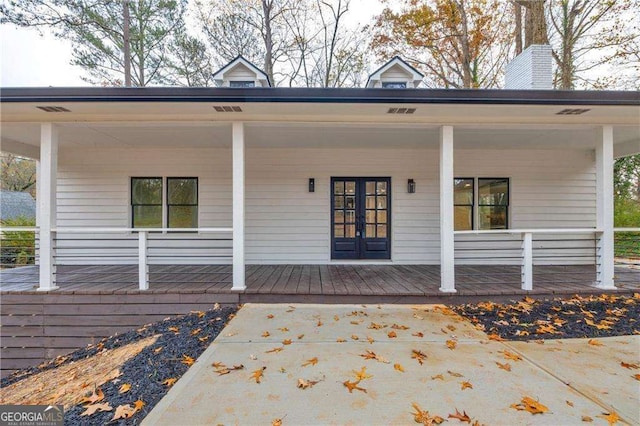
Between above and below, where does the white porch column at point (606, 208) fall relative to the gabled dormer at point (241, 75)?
below

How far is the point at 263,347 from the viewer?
2.88 meters

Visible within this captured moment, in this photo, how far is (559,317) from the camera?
11.6 ft

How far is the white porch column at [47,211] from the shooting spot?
404 cm

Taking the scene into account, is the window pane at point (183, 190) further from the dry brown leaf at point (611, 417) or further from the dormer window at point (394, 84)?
the dry brown leaf at point (611, 417)

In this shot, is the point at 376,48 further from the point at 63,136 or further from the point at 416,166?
the point at 63,136

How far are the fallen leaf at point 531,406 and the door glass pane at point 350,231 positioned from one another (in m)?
4.45

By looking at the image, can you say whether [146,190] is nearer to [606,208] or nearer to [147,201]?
[147,201]

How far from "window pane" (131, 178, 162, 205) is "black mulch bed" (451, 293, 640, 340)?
603 centimetres

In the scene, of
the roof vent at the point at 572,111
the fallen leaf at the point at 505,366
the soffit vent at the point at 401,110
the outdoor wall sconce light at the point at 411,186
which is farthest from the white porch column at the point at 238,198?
the roof vent at the point at 572,111

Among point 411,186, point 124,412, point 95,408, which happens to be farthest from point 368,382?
point 411,186

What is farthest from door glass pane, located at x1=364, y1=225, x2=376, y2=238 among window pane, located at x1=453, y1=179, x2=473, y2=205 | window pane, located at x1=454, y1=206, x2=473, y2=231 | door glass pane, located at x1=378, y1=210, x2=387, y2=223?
window pane, located at x1=453, y1=179, x2=473, y2=205

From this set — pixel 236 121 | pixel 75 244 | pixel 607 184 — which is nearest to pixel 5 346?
pixel 75 244

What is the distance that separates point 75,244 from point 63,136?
7.67 feet

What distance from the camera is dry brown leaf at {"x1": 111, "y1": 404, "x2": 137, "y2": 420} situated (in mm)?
1897
